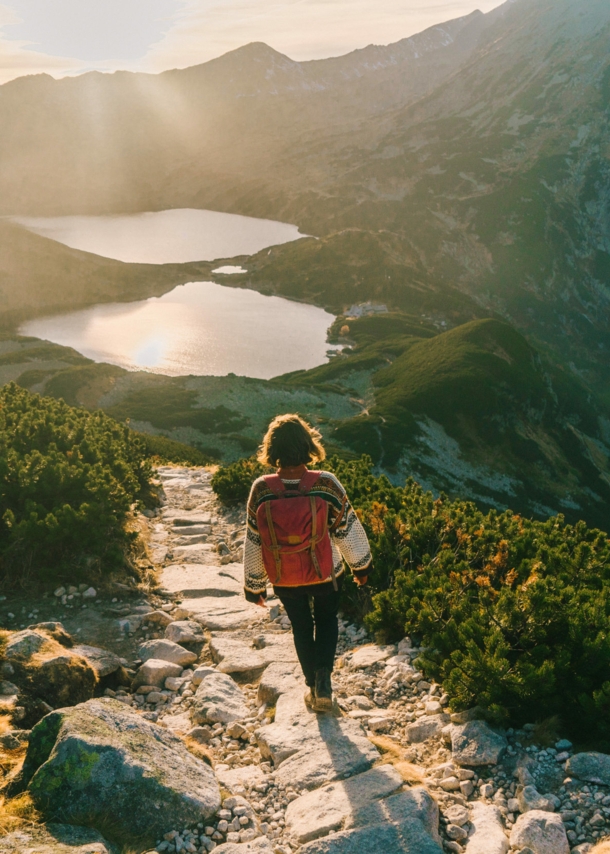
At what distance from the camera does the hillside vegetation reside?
20.2 feet

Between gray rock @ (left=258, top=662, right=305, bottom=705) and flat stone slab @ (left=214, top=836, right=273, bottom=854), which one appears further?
gray rock @ (left=258, top=662, right=305, bottom=705)

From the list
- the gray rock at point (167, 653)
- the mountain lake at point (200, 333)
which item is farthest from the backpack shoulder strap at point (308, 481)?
the mountain lake at point (200, 333)

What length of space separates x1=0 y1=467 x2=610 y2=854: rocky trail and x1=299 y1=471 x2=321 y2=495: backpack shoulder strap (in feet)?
7.61

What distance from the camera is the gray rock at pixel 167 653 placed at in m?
8.39

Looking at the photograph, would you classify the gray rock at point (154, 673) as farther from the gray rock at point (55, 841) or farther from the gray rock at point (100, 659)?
the gray rock at point (55, 841)

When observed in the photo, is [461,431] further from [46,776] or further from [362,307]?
[46,776]

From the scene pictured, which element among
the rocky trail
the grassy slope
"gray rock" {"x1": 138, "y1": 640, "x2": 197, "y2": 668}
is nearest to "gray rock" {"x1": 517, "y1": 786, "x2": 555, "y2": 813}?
the rocky trail

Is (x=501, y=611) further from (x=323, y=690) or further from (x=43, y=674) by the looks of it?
(x=43, y=674)

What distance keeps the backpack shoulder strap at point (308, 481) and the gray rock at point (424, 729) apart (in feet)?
8.34

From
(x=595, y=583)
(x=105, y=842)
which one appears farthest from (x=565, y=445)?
(x=105, y=842)

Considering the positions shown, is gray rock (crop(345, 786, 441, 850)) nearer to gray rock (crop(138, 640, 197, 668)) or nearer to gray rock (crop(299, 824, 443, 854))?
gray rock (crop(299, 824, 443, 854))

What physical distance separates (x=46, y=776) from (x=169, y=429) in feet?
198

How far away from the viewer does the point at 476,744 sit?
5.83 meters

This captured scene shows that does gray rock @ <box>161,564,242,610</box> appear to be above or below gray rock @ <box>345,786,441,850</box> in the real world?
below
